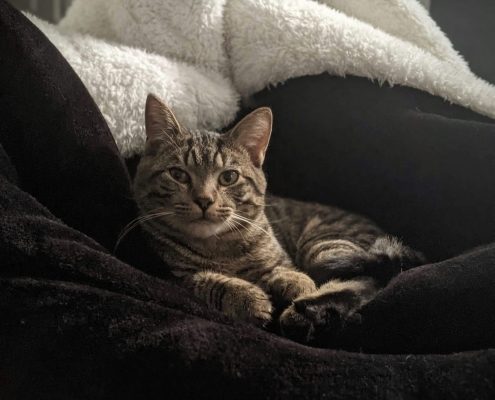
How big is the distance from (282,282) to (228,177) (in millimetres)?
278

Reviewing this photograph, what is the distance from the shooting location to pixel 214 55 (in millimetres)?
1409

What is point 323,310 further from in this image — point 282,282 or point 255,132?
point 255,132

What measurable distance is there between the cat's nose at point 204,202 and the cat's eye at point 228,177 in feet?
0.32

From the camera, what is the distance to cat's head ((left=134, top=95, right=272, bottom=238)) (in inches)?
40.5

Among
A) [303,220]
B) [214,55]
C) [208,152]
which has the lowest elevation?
[303,220]

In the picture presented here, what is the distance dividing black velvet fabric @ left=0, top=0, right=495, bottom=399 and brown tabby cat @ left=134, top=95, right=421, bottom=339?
0.29 feet

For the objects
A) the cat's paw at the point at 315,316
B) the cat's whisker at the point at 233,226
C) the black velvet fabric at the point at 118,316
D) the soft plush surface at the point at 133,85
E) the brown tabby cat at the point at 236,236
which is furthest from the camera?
the soft plush surface at the point at 133,85

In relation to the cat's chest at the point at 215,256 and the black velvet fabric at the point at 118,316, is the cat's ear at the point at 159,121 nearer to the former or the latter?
the black velvet fabric at the point at 118,316

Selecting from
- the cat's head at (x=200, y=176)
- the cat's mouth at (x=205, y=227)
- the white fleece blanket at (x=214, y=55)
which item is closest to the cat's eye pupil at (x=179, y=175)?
the cat's head at (x=200, y=176)

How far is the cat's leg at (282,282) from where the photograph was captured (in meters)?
0.96

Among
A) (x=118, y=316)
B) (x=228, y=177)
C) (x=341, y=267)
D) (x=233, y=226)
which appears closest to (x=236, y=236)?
(x=233, y=226)

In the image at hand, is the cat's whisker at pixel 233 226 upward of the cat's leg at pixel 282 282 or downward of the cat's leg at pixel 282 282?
upward

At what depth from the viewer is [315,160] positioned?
4.31 ft

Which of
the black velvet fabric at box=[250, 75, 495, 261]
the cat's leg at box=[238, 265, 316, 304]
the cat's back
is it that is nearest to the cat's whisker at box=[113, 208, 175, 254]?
the cat's leg at box=[238, 265, 316, 304]
